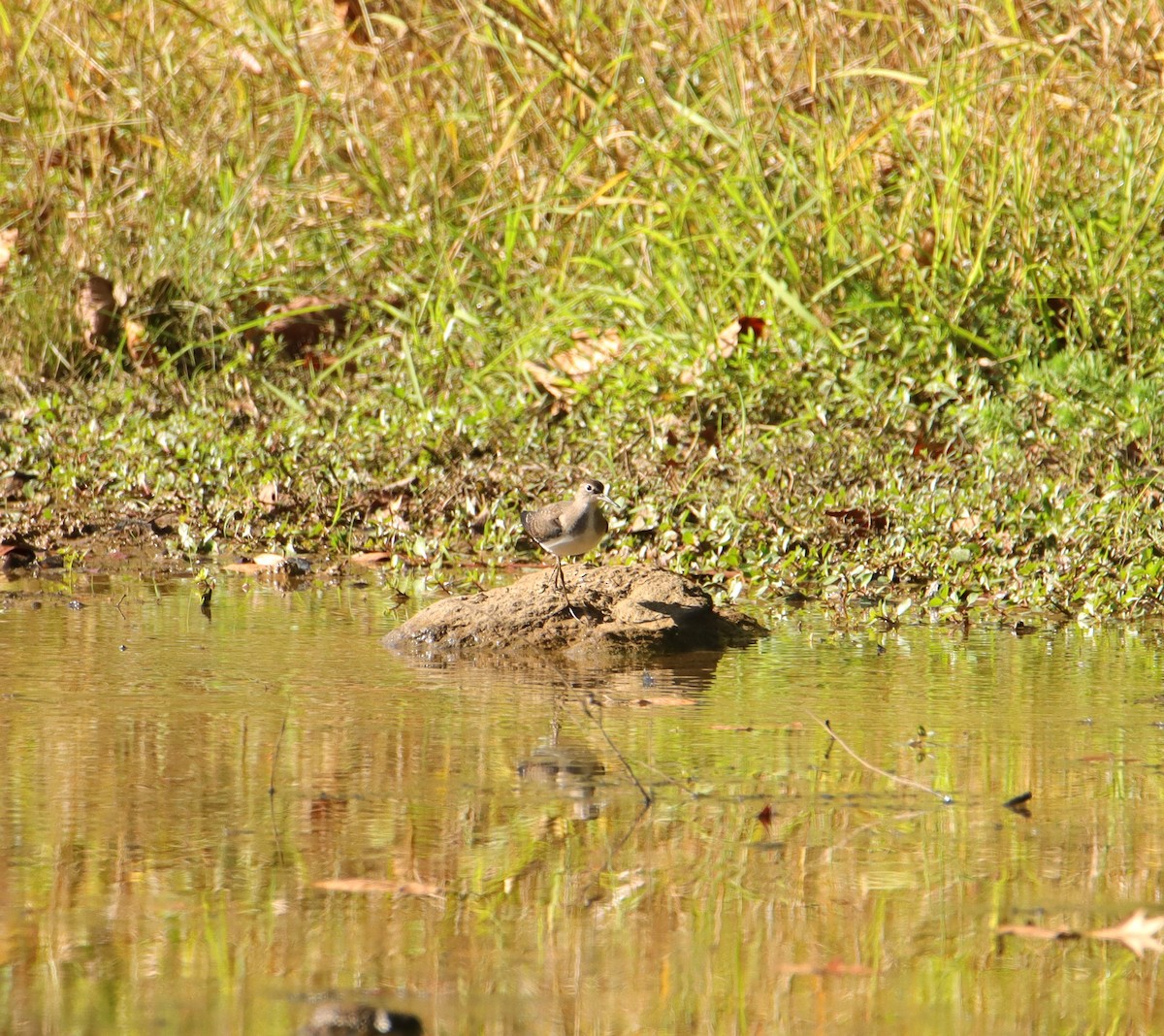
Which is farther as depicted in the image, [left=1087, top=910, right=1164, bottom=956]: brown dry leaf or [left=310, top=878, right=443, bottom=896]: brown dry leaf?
[left=310, top=878, right=443, bottom=896]: brown dry leaf

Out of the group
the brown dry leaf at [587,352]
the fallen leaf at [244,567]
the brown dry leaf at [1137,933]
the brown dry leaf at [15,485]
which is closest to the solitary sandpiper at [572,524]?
the fallen leaf at [244,567]

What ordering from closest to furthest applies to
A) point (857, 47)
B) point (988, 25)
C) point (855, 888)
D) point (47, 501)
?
1. point (855, 888)
2. point (47, 501)
3. point (988, 25)
4. point (857, 47)

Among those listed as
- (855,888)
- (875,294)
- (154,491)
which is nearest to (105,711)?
(855,888)

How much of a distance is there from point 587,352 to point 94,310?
2.63m

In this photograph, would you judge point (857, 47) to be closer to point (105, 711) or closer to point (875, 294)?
point (875, 294)

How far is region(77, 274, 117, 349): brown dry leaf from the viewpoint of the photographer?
8.95 m

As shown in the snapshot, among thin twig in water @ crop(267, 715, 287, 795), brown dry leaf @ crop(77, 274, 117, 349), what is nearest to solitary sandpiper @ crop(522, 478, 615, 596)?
thin twig in water @ crop(267, 715, 287, 795)

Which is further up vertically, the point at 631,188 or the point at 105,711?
the point at 631,188

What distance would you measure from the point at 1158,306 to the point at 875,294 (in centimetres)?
113

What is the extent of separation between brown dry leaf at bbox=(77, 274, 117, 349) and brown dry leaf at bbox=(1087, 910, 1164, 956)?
23.5 ft

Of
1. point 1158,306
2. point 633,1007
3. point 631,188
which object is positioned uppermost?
point 631,188

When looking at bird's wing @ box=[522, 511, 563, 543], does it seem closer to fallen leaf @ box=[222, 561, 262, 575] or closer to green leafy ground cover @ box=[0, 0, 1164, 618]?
green leafy ground cover @ box=[0, 0, 1164, 618]

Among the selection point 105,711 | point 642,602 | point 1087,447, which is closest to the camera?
point 105,711

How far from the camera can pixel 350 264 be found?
9211mm
